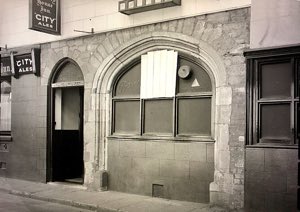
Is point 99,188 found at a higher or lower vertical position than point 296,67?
lower

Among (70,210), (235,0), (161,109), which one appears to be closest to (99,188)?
(70,210)

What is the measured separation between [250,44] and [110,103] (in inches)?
160

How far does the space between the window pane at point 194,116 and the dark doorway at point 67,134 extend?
398cm

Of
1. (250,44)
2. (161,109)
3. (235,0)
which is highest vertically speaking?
(235,0)

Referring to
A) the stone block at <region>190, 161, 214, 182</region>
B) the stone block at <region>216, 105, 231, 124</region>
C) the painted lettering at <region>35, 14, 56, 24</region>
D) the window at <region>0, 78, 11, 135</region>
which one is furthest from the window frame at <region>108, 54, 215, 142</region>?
the window at <region>0, 78, 11, 135</region>

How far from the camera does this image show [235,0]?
8.48 m

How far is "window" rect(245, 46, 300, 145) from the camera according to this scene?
7.75m

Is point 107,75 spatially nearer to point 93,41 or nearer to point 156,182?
point 93,41

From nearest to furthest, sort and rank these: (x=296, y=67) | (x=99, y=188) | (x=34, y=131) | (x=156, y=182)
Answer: (x=296, y=67), (x=156, y=182), (x=99, y=188), (x=34, y=131)

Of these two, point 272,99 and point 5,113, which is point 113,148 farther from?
point 5,113

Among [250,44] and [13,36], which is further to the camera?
[13,36]

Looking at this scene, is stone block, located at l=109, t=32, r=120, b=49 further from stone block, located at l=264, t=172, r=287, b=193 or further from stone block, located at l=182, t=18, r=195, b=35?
stone block, located at l=264, t=172, r=287, b=193

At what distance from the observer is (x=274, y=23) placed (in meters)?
7.90

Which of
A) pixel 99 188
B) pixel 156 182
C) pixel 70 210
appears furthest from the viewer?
pixel 99 188
